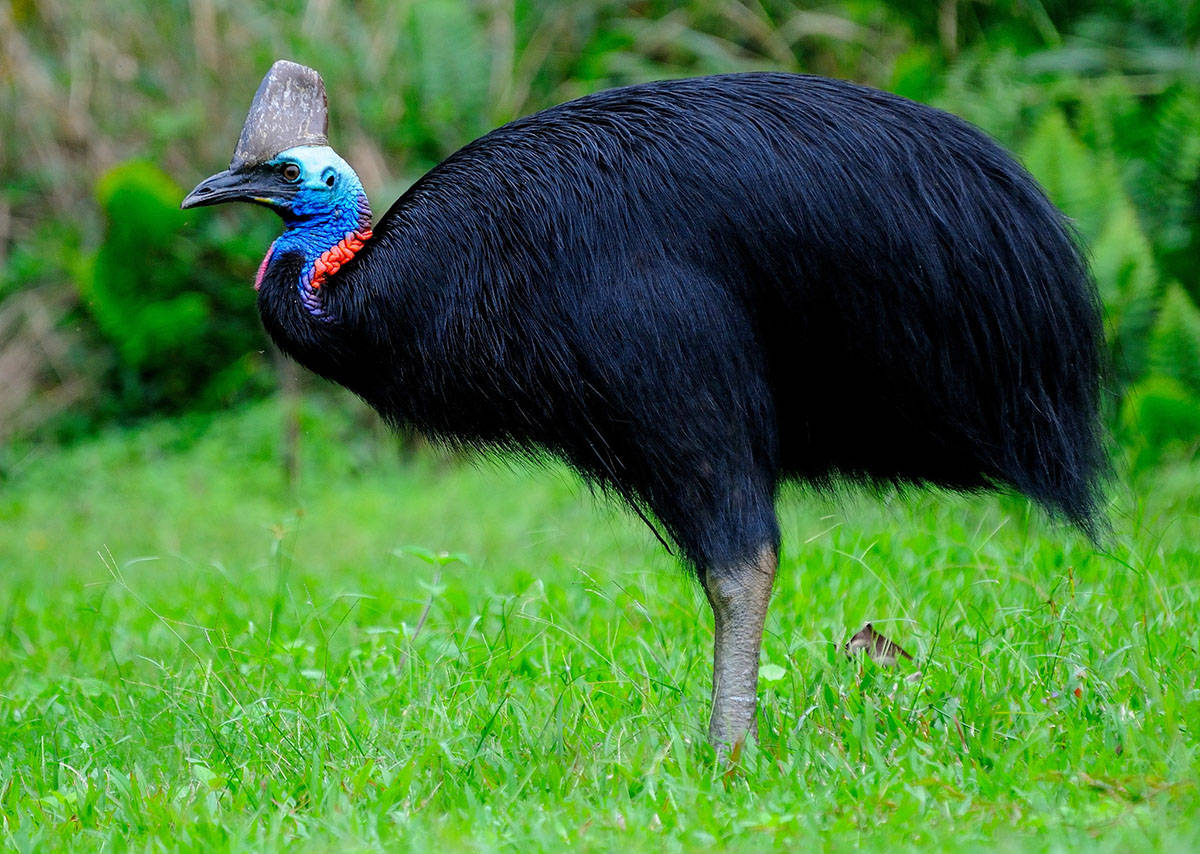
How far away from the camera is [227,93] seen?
8039mm

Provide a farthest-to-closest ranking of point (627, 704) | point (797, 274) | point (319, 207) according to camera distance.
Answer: point (319, 207)
point (627, 704)
point (797, 274)

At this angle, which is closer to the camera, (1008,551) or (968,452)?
(968,452)

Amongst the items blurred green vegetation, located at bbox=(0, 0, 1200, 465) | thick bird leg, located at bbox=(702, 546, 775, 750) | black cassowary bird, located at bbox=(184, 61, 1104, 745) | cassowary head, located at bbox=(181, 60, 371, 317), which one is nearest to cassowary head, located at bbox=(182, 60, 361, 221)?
cassowary head, located at bbox=(181, 60, 371, 317)

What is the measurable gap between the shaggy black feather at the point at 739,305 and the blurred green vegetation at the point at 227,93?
399 cm

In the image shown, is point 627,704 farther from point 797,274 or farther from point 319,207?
point 319,207

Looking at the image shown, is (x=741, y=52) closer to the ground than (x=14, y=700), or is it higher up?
higher up

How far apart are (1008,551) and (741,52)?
4.78 meters

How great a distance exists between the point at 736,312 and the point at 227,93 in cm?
572

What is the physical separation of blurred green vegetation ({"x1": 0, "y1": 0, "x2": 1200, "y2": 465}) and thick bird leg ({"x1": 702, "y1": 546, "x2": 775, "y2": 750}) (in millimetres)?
4369

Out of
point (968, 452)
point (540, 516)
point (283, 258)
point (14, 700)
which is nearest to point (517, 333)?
point (283, 258)

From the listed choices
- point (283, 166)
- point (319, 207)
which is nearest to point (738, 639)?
point (319, 207)

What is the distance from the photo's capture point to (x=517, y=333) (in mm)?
3098

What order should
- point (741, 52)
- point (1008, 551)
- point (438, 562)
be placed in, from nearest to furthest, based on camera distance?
point (438, 562)
point (1008, 551)
point (741, 52)

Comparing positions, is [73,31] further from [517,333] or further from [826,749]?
[826,749]
